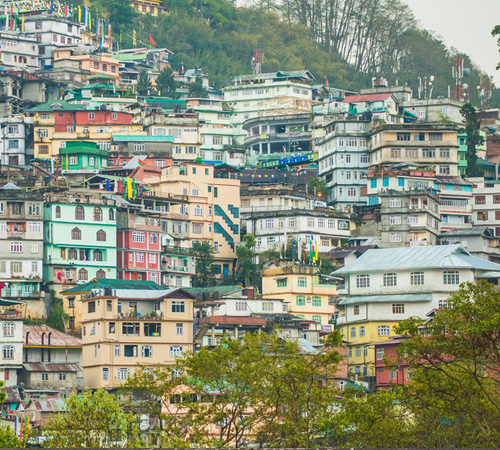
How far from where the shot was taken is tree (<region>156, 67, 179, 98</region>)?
164 metres

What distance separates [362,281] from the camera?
333 feet

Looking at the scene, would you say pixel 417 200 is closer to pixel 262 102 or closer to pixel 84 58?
pixel 262 102

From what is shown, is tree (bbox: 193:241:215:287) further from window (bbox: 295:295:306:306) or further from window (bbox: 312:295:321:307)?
window (bbox: 312:295:321:307)

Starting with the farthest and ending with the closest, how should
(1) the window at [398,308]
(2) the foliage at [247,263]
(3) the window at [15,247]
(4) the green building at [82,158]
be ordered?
(4) the green building at [82,158], (2) the foliage at [247,263], (3) the window at [15,247], (1) the window at [398,308]

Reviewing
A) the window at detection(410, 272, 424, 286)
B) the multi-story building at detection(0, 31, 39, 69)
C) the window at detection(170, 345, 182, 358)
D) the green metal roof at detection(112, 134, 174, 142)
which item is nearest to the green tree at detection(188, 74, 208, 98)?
the multi-story building at detection(0, 31, 39, 69)

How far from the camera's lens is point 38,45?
545 ft

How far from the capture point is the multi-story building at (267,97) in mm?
161000

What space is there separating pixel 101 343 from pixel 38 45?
271 ft

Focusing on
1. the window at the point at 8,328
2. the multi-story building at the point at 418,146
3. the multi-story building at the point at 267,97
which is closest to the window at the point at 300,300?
the window at the point at 8,328

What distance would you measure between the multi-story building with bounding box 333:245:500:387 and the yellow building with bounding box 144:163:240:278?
22769mm

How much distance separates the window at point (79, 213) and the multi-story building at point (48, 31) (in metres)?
60.3

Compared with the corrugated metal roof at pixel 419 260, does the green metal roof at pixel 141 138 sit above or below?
above

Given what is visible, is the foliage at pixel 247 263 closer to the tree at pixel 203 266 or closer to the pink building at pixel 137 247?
the tree at pixel 203 266

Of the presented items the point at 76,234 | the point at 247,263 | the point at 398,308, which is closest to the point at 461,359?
the point at 398,308
